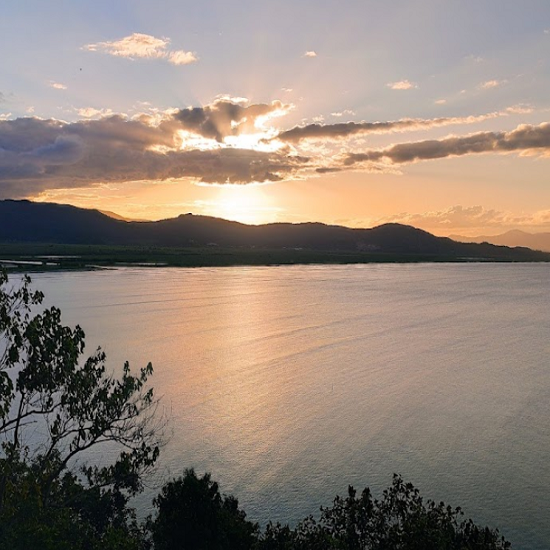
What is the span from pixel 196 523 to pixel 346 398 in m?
42.0

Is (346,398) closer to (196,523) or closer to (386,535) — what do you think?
(386,535)

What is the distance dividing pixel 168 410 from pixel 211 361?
85.8 ft

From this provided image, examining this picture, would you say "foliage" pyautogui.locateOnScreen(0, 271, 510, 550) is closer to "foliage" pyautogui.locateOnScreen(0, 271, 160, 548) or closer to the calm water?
"foliage" pyautogui.locateOnScreen(0, 271, 160, 548)

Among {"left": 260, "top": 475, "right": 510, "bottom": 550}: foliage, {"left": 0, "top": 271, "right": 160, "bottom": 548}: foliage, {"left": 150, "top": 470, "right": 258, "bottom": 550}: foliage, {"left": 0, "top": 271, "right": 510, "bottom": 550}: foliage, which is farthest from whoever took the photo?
{"left": 150, "top": 470, "right": 258, "bottom": 550}: foliage

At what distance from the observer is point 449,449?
51.3 meters

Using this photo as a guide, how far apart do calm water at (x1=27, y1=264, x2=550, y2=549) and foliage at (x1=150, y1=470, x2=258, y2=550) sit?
10321 mm

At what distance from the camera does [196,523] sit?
92.5ft

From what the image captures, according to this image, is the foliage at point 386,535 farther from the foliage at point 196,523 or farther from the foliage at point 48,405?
the foliage at point 48,405

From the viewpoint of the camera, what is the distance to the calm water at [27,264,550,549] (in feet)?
143

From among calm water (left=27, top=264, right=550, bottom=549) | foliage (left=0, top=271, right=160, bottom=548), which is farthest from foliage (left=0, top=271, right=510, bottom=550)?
calm water (left=27, top=264, right=550, bottom=549)

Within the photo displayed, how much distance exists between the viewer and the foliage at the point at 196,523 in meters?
27.9

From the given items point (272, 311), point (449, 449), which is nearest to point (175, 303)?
point (272, 311)

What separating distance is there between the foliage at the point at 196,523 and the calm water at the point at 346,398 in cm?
1032

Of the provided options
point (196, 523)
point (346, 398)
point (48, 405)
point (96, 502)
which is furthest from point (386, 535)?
point (346, 398)
